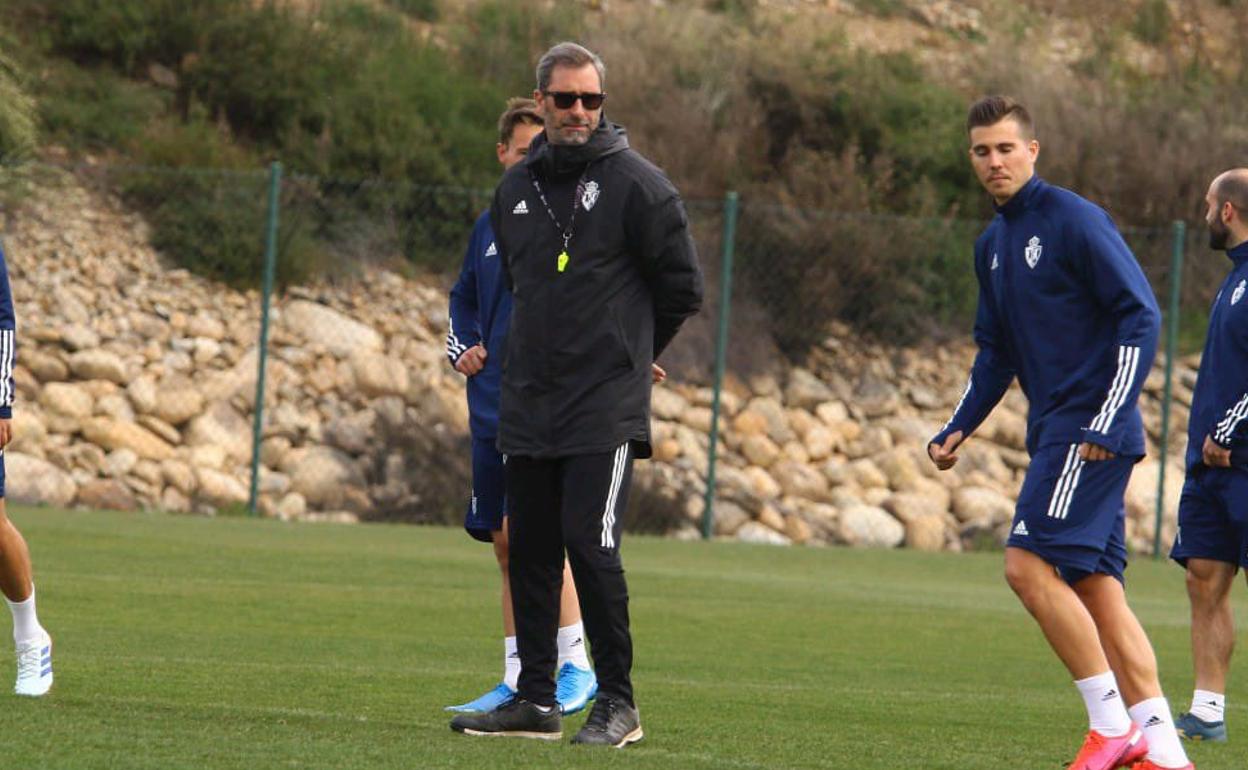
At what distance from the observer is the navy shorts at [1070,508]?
6695mm

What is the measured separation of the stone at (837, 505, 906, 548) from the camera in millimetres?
22578

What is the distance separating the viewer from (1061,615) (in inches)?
263

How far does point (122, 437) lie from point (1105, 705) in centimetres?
1570

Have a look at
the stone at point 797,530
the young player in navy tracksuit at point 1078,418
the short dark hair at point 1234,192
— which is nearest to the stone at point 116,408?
the stone at point 797,530

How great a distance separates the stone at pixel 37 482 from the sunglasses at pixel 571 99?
13717 millimetres

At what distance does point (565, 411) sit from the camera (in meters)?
7.08

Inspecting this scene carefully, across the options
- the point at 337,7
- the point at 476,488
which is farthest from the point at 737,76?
the point at 476,488

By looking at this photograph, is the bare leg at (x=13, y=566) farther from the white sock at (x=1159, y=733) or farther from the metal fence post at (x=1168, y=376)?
the metal fence post at (x=1168, y=376)

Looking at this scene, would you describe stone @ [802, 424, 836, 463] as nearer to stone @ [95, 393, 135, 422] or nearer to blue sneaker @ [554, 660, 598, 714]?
stone @ [95, 393, 135, 422]

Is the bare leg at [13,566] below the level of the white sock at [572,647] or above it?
above

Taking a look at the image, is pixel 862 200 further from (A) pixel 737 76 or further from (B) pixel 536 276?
(B) pixel 536 276

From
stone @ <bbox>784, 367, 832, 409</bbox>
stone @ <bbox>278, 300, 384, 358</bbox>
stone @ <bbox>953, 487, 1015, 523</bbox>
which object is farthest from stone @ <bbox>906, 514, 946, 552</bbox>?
stone @ <bbox>278, 300, 384, 358</bbox>

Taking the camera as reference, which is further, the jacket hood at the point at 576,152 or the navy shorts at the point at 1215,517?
the navy shorts at the point at 1215,517

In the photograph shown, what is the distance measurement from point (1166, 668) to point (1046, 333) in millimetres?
4955
